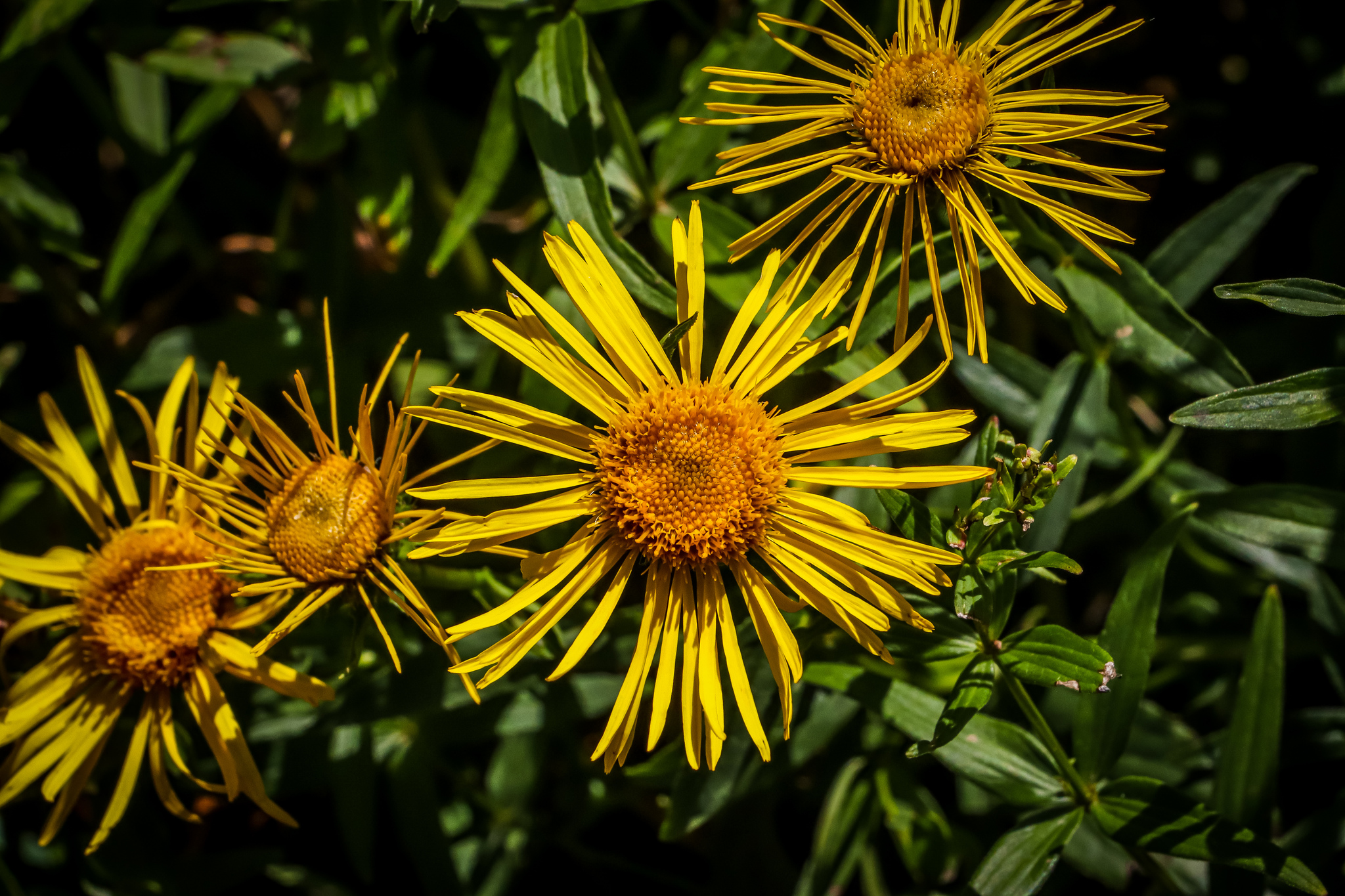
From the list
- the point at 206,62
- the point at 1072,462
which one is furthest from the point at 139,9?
the point at 1072,462

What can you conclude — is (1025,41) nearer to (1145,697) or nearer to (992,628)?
(992,628)

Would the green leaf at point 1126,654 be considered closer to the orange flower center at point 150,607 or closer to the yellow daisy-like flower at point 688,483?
the yellow daisy-like flower at point 688,483

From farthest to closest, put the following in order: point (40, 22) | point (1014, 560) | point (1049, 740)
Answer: point (40, 22) < point (1049, 740) < point (1014, 560)

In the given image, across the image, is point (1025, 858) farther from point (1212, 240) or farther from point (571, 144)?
point (571, 144)

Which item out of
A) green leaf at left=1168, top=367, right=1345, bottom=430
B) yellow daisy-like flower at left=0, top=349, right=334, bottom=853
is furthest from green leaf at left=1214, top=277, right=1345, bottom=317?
yellow daisy-like flower at left=0, top=349, right=334, bottom=853

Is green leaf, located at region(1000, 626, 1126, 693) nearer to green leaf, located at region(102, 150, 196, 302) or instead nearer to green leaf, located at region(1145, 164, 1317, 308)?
green leaf, located at region(1145, 164, 1317, 308)

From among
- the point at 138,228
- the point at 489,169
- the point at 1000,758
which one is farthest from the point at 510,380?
the point at 1000,758
